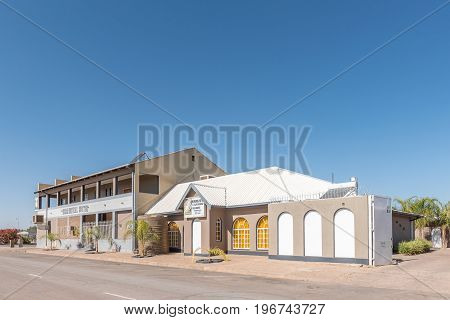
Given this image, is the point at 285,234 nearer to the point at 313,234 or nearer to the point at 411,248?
the point at 313,234

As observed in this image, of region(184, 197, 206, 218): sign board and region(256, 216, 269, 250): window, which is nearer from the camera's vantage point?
region(256, 216, 269, 250): window

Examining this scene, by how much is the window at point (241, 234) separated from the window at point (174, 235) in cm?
596

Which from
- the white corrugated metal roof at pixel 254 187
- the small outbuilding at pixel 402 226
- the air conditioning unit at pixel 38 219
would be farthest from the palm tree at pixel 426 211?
the air conditioning unit at pixel 38 219

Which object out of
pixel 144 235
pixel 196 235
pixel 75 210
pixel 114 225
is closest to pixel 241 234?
pixel 196 235

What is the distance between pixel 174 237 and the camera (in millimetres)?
35969

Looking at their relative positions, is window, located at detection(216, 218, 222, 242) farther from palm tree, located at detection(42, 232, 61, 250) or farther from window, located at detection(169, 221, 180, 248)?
palm tree, located at detection(42, 232, 61, 250)

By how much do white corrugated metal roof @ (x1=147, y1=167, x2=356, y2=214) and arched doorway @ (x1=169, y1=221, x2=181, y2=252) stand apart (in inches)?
53.6

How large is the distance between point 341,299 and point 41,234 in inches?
2140

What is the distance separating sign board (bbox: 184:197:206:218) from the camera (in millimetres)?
31102

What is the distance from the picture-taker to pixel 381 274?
62.4ft

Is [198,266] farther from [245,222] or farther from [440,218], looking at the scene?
[440,218]

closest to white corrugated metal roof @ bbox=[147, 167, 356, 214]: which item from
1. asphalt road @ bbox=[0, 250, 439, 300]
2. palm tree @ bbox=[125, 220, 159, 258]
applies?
palm tree @ bbox=[125, 220, 159, 258]

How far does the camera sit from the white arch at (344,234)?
22828mm
